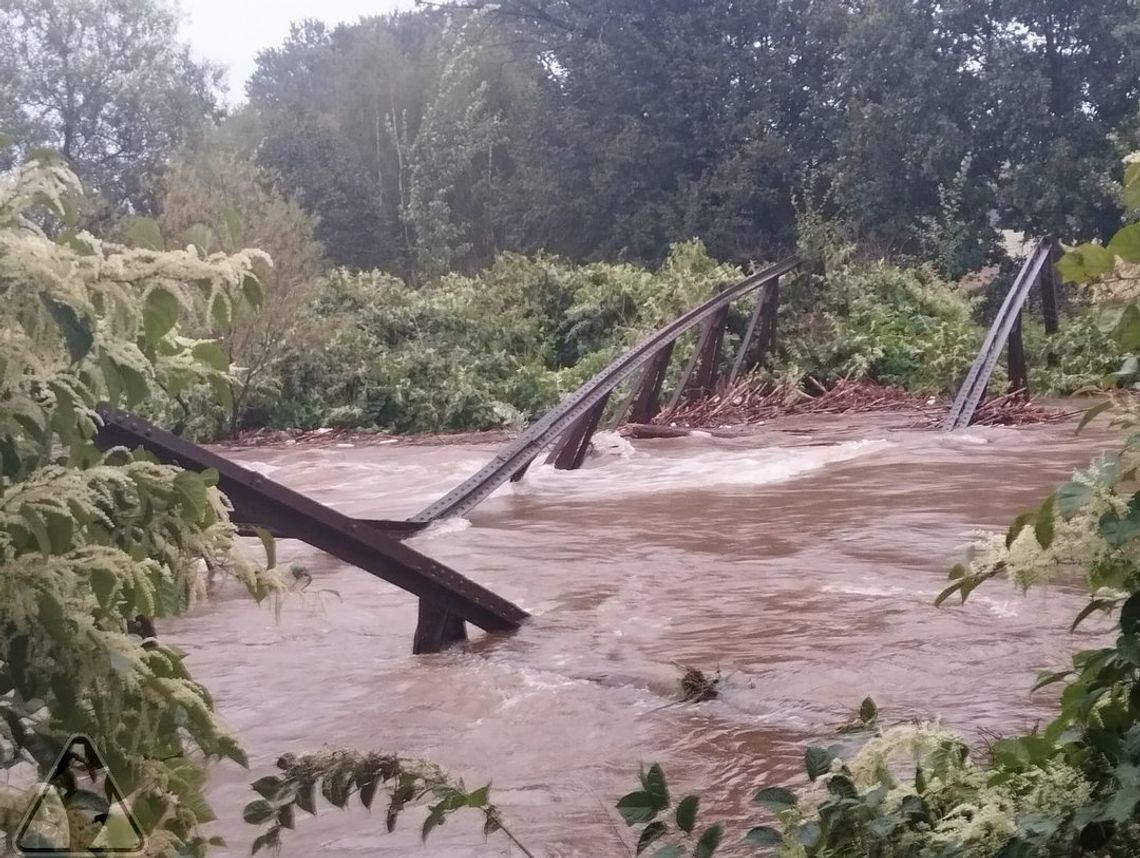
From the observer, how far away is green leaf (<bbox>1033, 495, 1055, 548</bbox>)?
1.63 meters

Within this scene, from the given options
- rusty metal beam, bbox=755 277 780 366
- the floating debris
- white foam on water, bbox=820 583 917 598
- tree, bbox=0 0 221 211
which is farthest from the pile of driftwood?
tree, bbox=0 0 221 211

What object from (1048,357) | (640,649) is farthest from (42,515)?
(1048,357)

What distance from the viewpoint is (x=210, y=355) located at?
1878mm

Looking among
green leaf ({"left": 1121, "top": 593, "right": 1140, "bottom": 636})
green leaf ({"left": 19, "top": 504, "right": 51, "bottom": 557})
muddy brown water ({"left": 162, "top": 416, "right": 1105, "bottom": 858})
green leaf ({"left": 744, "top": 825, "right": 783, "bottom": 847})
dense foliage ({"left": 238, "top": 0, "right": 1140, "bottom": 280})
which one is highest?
dense foliage ({"left": 238, "top": 0, "right": 1140, "bottom": 280})

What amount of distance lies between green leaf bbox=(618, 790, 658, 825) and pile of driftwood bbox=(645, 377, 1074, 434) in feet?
27.5

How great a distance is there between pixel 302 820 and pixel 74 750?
1.54 meters

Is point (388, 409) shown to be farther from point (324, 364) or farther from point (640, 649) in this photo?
point (640, 649)

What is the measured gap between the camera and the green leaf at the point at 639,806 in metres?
1.75

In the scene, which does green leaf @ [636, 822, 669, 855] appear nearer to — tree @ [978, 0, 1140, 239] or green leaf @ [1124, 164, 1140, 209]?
green leaf @ [1124, 164, 1140, 209]

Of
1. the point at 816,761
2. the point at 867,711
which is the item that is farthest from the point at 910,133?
the point at 816,761

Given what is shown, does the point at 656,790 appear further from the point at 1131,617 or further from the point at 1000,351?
the point at 1000,351

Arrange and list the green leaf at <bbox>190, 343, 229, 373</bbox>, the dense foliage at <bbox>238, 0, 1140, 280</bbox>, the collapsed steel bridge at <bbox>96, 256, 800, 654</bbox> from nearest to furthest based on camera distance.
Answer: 1. the green leaf at <bbox>190, 343, 229, 373</bbox>
2. the collapsed steel bridge at <bbox>96, 256, 800, 654</bbox>
3. the dense foliage at <bbox>238, 0, 1140, 280</bbox>

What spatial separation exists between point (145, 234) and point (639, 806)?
108cm

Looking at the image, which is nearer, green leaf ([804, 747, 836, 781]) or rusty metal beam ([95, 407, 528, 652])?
green leaf ([804, 747, 836, 781])
